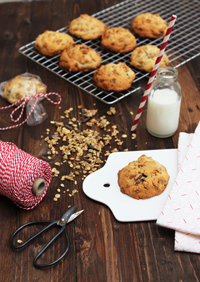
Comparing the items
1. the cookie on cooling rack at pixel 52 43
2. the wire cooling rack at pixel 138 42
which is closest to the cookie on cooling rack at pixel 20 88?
the wire cooling rack at pixel 138 42

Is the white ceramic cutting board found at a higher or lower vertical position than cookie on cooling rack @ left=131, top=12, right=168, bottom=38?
Result: lower

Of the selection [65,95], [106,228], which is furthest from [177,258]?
[65,95]

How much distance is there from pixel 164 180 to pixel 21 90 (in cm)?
91

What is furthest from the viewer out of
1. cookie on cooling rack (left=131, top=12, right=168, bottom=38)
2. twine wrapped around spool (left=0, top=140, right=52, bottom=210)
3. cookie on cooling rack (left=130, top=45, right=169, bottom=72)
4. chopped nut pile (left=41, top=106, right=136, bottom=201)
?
cookie on cooling rack (left=131, top=12, right=168, bottom=38)

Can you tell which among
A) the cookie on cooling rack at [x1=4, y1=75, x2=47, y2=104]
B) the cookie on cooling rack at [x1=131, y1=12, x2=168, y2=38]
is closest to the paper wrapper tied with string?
the cookie on cooling rack at [x1=4, y1=75, x2=47, y2=104]

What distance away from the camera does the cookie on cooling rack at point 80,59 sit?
1894mm

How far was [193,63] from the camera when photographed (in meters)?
2.03

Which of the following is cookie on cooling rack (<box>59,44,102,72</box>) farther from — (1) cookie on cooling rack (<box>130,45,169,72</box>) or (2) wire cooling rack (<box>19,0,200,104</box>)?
(1) cookie on cooling rack (<box>130,45,169,72</box>)

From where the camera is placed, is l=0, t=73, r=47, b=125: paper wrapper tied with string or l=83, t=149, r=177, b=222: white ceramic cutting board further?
l=0, t=73, r=47, b=125: paper wrapper tied with string

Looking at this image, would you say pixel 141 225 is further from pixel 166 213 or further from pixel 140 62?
pixel 140 62

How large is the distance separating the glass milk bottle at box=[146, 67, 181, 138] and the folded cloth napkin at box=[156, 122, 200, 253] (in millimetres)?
187

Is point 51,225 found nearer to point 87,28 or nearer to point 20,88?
point 20,88

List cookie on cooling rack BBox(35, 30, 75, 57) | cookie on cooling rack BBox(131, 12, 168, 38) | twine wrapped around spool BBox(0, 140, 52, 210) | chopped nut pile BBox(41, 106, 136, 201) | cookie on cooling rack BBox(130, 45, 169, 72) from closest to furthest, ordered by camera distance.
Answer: twine wrapped around spool BBox(0, 140, 52, 210) < chopped nut pile BBox(41, 106, 136, 201) < cookie on cooling rack BBox(130, 45, 169, 72) < cookie on cooling rack BBox(35, 30, 75, 57) < cookie on cooling rack BBox(131, 12, 168, 38)

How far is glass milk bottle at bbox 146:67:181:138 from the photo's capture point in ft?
4.85
